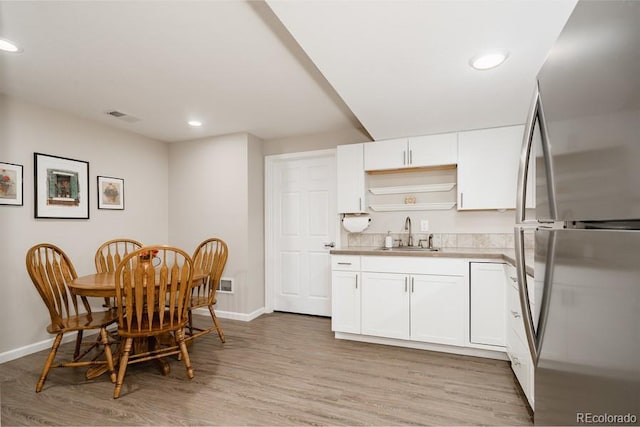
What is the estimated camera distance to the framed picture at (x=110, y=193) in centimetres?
351

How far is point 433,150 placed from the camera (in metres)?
3.18

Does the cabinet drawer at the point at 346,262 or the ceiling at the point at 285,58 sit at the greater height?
the ceiling at the point at 285,58

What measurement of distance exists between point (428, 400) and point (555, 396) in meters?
1.65

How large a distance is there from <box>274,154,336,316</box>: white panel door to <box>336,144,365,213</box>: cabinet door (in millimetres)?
435

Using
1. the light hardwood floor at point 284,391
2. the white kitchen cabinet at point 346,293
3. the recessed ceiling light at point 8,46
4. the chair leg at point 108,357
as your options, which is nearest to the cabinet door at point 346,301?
the white kitchen cabinet at point 346,293

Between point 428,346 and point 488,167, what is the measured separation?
1837mm

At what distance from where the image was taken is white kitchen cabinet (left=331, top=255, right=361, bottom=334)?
3100mm

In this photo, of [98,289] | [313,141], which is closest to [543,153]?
[98,289]

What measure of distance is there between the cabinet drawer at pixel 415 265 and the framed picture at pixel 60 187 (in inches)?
123

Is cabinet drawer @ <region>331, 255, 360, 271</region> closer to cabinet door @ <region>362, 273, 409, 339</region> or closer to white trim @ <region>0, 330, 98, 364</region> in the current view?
cabinet door @ <region>362, 273, 409, 339</region>

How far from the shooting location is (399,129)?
3090 mm

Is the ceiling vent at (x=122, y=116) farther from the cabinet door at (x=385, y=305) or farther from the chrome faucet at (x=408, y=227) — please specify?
the chrome faucet at (x=408, y=227)

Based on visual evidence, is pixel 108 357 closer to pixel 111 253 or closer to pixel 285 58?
pixel 111 253

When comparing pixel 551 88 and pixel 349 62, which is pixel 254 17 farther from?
pixel 551 88
